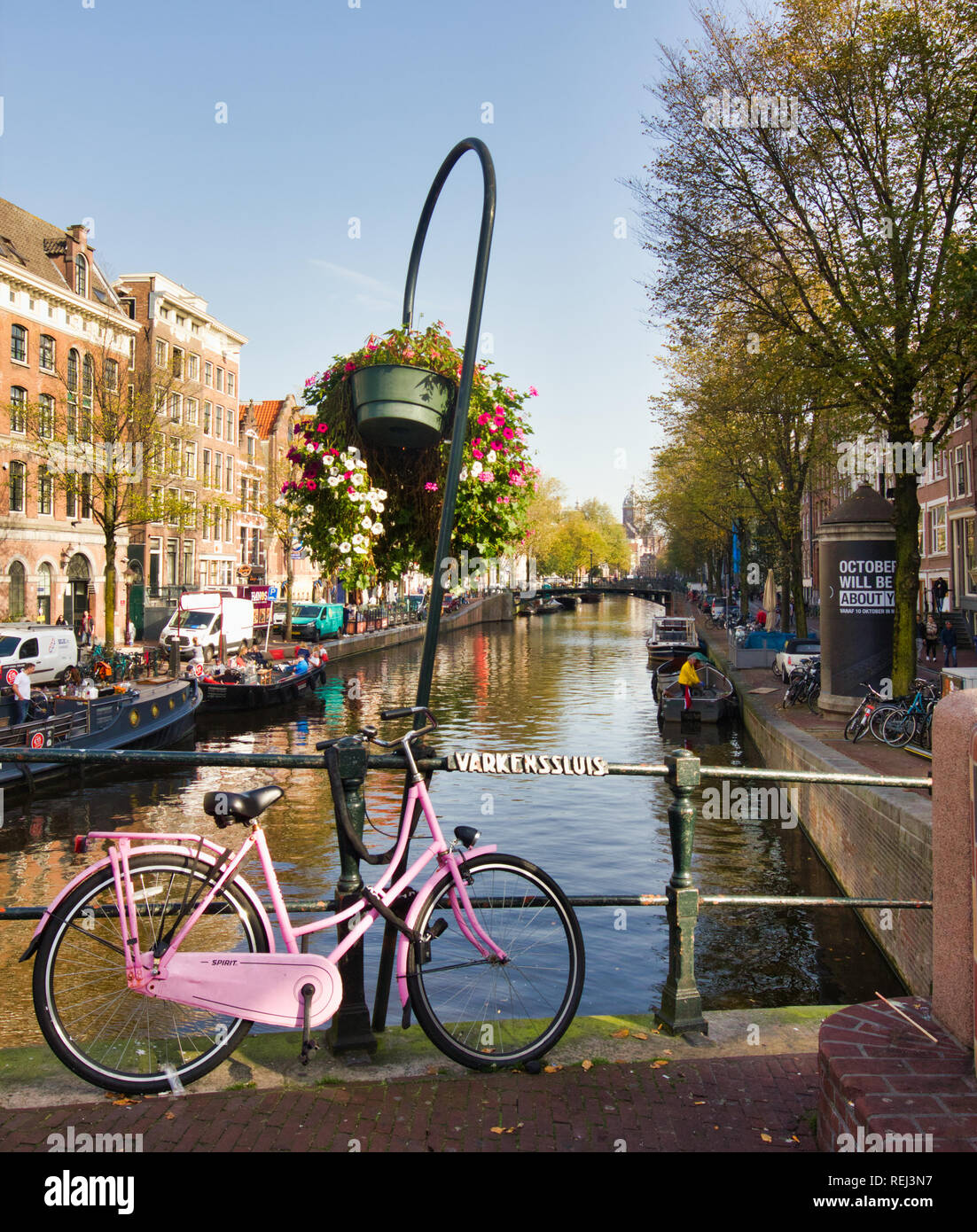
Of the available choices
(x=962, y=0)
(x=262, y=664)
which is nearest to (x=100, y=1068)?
(x=962, y=0)

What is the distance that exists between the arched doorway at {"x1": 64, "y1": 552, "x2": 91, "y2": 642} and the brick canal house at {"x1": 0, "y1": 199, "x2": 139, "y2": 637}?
48 millimetres

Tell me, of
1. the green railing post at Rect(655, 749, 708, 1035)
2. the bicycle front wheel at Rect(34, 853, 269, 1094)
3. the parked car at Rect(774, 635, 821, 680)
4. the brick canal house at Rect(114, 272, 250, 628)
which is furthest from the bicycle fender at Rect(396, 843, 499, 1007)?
the brick canal house at Rect(114, 272, 250, 628)

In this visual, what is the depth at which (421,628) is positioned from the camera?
65.7m

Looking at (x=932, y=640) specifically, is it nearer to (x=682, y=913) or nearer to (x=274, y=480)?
(x=682, y=913)

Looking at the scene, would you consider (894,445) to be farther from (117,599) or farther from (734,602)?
(734,602)

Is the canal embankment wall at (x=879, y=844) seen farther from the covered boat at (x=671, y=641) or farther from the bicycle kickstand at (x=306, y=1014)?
the covered boat at (x=671, y=641)

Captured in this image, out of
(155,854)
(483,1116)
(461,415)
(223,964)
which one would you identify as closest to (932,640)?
(461,415)

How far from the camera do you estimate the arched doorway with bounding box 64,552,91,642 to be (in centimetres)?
4169

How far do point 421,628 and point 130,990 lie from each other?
62254 mm

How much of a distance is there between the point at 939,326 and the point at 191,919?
16.1 metres

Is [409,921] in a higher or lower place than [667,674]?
higher

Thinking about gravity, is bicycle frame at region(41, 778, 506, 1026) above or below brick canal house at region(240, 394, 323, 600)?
below

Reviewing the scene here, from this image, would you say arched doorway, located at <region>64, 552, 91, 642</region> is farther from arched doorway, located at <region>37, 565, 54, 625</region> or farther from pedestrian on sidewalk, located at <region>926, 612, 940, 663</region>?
pedestrian on sidewalk, located at <region>926, 612, 940, 663</region>

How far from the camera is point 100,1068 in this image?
3.38 meters
